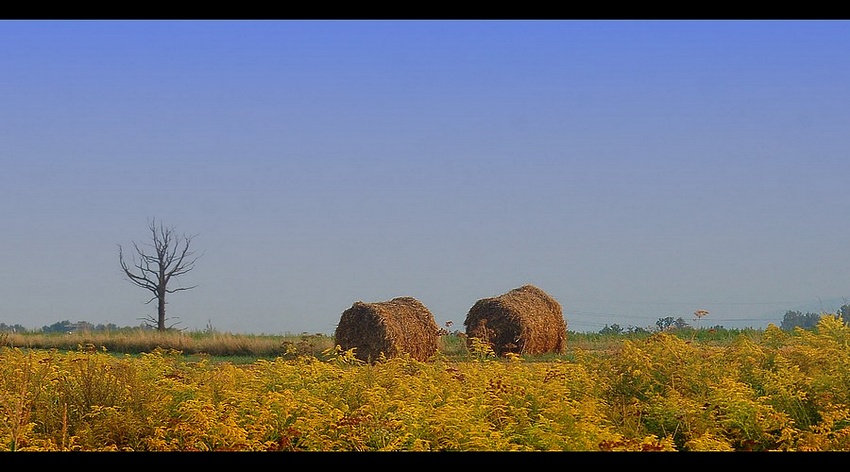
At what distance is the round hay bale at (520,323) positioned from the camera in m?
Answer: 15.6

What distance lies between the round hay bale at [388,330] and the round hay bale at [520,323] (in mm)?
803

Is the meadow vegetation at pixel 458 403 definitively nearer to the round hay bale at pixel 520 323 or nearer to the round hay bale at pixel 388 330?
the round hay bale at pixel 388 330

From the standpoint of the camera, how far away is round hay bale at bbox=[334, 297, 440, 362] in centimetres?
1434

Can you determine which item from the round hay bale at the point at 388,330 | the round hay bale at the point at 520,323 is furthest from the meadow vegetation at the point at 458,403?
the round hay bale at the point at 520,323

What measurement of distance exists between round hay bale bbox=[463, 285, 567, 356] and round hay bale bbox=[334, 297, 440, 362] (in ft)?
2.64

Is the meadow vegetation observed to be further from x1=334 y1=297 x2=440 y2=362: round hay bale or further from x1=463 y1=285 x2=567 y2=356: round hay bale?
x1=463 y1=285 x2=567 y2=356: round hay bale

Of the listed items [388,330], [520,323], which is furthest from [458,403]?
[520,323]

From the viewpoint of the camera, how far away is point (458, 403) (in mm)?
5727
